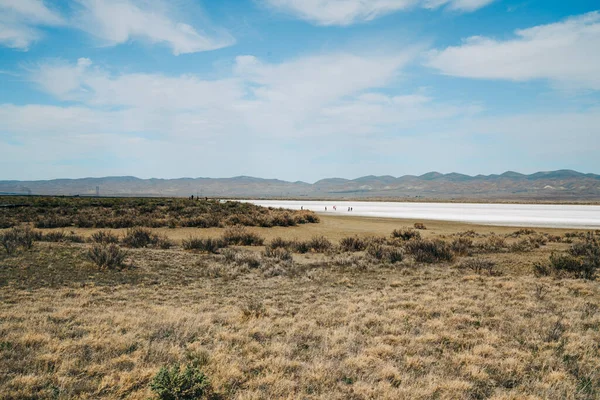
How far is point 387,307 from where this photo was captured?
9.10 m

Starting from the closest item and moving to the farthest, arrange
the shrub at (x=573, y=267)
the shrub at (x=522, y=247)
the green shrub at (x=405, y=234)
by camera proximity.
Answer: the shrub at (x=573, y=267) < the shrub at (x=522, y=247) < the green shrub at (x=405, y=234)

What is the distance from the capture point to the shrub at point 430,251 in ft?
54.6

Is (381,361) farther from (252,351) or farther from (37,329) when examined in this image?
(37,329)

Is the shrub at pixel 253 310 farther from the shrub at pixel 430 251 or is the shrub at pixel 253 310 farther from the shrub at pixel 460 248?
the shrub at pixel 460 248

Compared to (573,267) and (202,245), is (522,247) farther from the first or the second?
(202,245)

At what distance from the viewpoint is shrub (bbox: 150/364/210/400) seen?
455 cm

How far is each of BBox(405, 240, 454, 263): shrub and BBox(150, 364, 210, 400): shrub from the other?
1340 centimetres

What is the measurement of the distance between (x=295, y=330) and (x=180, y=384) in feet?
9.77

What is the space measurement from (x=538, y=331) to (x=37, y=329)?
31.4 feet

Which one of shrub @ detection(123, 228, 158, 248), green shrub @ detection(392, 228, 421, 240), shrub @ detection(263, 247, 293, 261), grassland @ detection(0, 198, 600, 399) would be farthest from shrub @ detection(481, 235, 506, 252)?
shrub @ detection(123, 228, 158, 248)

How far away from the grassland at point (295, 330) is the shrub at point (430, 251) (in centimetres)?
245

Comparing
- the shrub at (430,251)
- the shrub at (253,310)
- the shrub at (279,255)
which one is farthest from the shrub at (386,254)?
the shrub at (253,310)

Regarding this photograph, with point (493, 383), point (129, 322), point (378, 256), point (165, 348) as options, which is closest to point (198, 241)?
point (378, 256)

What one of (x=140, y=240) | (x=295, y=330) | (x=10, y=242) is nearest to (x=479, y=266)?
(x=295, y=330)
